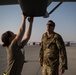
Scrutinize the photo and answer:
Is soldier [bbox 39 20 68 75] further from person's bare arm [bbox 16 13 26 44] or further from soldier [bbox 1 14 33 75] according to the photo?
soldier [bbox 1 14 33 75]

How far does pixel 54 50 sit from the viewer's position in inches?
228

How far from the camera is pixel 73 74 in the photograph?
966 cm

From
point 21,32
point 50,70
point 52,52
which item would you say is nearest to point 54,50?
point 52,52

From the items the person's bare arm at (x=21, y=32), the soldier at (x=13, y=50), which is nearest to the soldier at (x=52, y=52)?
the person's bare arm at (x=21, y=32)

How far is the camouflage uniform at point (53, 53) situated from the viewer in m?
5.66

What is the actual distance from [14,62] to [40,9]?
0.97 m

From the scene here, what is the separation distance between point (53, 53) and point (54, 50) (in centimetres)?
7

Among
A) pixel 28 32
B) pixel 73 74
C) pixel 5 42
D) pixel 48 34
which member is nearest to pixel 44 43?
pixel 48 34

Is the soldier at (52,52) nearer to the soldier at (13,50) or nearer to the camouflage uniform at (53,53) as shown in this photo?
the camouflage uniform at (53,53)

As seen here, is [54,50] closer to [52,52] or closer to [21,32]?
[52,52]

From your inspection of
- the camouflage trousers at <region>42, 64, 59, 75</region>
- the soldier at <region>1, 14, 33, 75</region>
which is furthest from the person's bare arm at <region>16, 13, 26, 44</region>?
the camouflage trousers at <region>42, 64, 59, 75</region>

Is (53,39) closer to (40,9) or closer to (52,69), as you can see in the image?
(52,69)

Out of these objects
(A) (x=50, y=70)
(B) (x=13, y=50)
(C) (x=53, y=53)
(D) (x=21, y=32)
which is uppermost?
(D) (x=21, y=32)

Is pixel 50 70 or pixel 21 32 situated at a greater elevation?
pixel 21 32
